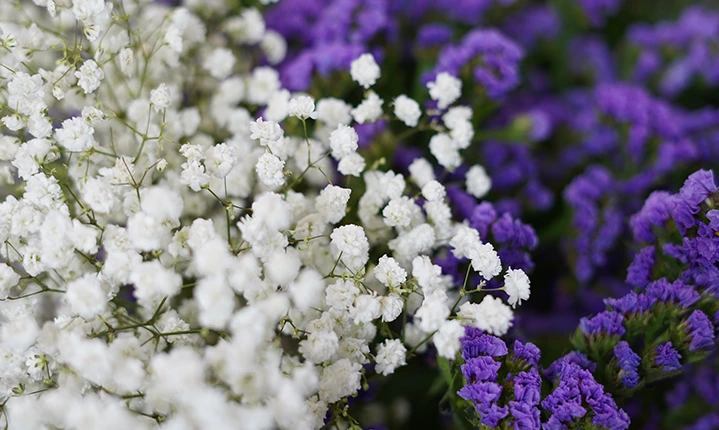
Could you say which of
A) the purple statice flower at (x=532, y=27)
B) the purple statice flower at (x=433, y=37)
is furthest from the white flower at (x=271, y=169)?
the purple statice flower at (x=532, y=27)

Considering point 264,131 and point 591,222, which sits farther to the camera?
point 591,222

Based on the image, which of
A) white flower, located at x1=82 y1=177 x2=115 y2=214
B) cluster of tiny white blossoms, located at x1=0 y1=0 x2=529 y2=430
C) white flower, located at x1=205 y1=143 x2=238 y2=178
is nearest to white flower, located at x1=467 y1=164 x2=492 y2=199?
cluster of tiny white blossoms, located at x1=0 y1=0 x2=529 y2=430

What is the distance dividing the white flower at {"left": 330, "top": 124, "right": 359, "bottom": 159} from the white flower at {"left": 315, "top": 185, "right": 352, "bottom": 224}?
4 cm

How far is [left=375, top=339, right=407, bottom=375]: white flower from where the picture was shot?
59 centimetres

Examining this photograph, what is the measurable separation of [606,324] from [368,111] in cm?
34

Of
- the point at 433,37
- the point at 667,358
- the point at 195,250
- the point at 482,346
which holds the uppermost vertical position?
the point at 433,37

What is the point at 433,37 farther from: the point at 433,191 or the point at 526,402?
the point at 526,402

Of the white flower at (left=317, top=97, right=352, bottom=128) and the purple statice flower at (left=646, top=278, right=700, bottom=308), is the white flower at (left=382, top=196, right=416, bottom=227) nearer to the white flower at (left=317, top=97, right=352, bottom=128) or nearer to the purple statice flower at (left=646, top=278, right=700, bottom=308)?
the white flower at (left=317, top=97, right=352, bottom=128)

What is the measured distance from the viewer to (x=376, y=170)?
2.46ft

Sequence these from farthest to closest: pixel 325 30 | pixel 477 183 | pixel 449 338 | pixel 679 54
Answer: pixel 679 54
pixel 325 30
pixel 477 183
pixel 449 338

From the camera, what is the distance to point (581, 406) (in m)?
0.56

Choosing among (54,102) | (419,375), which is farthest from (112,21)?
(419,375)

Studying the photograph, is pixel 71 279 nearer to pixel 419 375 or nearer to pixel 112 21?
pixel 112 21

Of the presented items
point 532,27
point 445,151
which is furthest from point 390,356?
point 532,27
